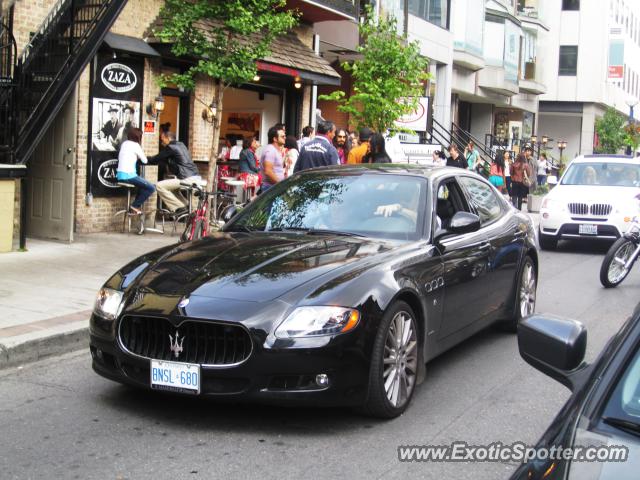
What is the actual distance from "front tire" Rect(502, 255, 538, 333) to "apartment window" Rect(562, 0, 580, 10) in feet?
173

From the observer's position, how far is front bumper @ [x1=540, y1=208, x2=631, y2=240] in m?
14.9

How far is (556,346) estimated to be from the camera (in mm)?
2783

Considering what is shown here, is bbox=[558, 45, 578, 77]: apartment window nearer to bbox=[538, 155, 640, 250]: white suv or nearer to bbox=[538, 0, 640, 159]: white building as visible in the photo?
bbox=[538, 0, 640, 159]: white building

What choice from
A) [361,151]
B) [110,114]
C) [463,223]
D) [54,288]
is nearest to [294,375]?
[463,223]

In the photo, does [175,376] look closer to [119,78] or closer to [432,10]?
[119,78]

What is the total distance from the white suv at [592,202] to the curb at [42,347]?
1010cm

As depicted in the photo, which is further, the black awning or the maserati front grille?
the black awning

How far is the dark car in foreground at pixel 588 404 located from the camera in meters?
2.20

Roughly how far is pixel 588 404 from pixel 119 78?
1291 centimetres

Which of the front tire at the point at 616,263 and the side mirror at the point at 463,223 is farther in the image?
the front tire at the point at 616,263

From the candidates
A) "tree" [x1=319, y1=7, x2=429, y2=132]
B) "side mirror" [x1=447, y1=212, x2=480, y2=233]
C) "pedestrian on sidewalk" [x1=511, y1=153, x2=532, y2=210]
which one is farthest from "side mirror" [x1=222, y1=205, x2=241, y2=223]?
"pedestrian on sidewalk" [x1=511, y1=153, x2=532, y2=210]

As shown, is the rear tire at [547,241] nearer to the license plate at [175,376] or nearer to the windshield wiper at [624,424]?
the license plate at [175,376]

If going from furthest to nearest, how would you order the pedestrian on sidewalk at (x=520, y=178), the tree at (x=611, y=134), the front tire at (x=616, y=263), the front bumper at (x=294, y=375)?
the tree at (x=611, y=134) < the pedestrian on sidewalk at (x=520, y=178) < the front tire at (x=616, y=263) < the front bumper at (x=294, y=375)

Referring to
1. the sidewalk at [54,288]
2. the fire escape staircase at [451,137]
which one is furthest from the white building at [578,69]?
the sidewalk at [54,288]
